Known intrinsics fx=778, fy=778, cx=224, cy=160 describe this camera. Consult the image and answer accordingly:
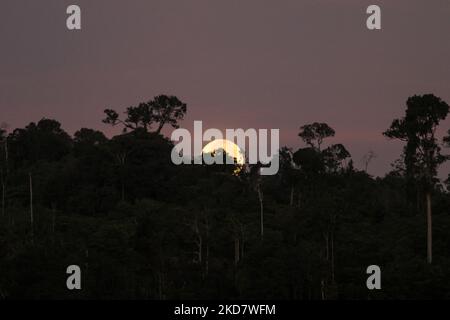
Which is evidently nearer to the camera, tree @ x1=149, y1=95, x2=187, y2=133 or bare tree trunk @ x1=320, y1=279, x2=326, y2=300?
bare tree trunk @ x1=320, y1=279, x2=326, y2=300

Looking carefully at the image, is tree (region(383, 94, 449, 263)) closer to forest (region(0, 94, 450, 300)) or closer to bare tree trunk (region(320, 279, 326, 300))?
forest (region(0, 94, 450, 300))

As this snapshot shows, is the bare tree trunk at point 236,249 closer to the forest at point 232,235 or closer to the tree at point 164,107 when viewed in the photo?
the forest at point 232,235

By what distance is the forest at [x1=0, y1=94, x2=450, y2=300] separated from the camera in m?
35.3

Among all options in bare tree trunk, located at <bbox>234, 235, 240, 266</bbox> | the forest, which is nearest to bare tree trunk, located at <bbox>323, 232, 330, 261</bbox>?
the forest

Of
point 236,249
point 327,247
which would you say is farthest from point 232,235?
point 327,247

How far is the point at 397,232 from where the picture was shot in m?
43.5

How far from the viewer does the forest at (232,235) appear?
116 ft

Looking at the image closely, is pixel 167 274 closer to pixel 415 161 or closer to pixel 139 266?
pixel 139 266

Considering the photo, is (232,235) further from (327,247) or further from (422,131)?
(422,131)

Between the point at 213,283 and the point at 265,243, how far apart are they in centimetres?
356

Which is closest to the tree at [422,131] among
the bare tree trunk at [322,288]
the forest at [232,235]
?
the forest at [232,235]

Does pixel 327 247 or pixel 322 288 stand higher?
pixel 327 247

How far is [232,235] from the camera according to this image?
136ft
